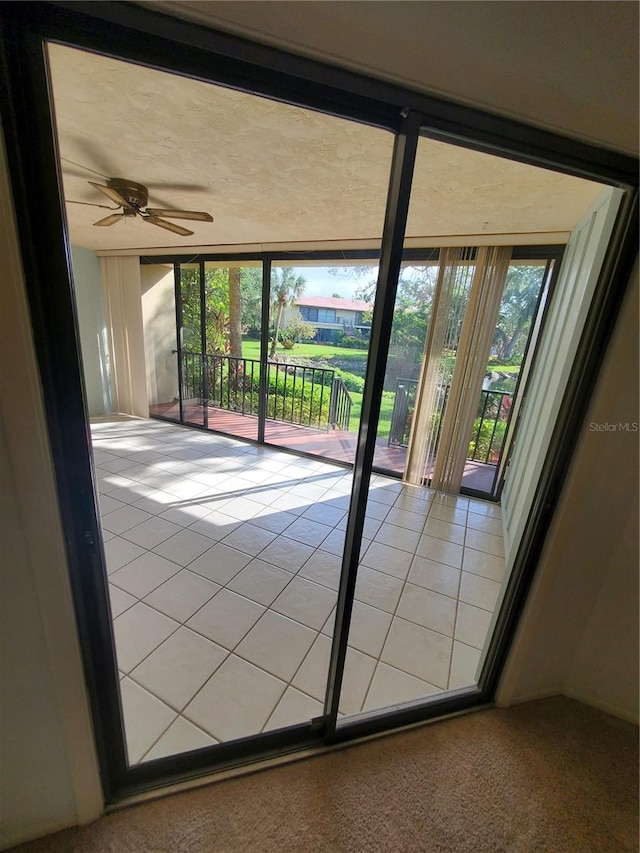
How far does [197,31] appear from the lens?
606 millimetres

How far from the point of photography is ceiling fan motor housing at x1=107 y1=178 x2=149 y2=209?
1.86m

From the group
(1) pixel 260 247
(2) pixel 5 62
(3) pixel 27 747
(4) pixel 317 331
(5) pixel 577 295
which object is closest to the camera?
(2) pixel 5 62

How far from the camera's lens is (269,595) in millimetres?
1867

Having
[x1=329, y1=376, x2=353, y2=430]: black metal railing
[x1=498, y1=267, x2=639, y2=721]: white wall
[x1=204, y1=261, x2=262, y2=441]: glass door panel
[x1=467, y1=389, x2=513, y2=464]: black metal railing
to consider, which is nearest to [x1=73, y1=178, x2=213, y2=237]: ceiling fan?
[x1=204, y1=261, x2=262, y2=441]: glass door panel

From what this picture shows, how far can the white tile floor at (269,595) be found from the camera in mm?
1356

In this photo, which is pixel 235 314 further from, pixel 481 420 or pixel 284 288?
pixel 481 420

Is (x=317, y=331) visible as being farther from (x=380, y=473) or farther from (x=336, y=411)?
(x=380, y=473)

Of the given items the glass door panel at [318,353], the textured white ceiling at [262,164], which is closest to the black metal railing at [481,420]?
the glass door panel at [318,353]

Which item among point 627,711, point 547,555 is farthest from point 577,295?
point 627,711

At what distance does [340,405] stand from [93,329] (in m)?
3.50

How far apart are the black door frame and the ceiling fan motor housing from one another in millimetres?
1608

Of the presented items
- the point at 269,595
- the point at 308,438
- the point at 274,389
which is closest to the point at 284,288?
the point at 274,389

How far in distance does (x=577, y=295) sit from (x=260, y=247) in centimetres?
281

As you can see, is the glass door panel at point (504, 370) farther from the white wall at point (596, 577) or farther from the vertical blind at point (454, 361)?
the white wall at point (596, 577)
